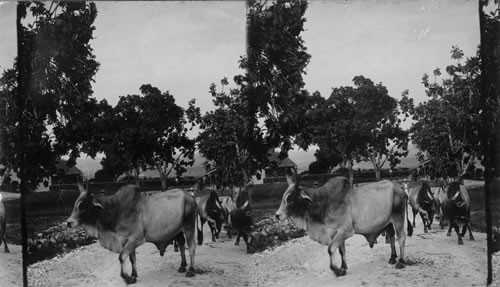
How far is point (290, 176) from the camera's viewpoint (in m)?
4.95

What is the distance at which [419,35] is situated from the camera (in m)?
5.34

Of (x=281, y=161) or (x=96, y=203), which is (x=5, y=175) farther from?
(x=281, y=161)

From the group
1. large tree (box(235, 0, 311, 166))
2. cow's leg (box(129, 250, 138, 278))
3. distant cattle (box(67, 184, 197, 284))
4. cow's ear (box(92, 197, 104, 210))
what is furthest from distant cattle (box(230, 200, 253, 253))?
cow's ear (box(92, 197, 104, 210))

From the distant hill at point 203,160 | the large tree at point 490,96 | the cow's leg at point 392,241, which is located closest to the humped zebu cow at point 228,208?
the distant hill at point 203,160

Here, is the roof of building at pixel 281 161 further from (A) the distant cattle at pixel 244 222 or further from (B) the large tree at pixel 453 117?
(B) the large tree at pixel 453 117

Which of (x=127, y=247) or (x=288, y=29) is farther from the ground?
(x=288, y=29)

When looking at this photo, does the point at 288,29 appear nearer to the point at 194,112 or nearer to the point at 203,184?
the point at 194,112

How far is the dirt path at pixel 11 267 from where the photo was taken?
529 cm

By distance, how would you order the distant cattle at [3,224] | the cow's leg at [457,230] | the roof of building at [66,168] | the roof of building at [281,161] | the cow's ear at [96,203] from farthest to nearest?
the distant cattle at [3,224] → the cow's leg at [457,230] → the roof of building at [66,168] → the roof of building at [281,161] → the cow's ear at [96,203]

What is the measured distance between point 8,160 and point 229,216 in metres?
2.44

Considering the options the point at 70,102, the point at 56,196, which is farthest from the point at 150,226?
the point at 70,102

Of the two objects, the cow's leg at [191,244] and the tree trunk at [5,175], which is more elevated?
the tree trunk at [5,175]

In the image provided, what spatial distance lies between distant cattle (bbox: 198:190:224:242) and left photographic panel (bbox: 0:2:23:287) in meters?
1.96

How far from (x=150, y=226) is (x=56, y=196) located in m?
1.00
